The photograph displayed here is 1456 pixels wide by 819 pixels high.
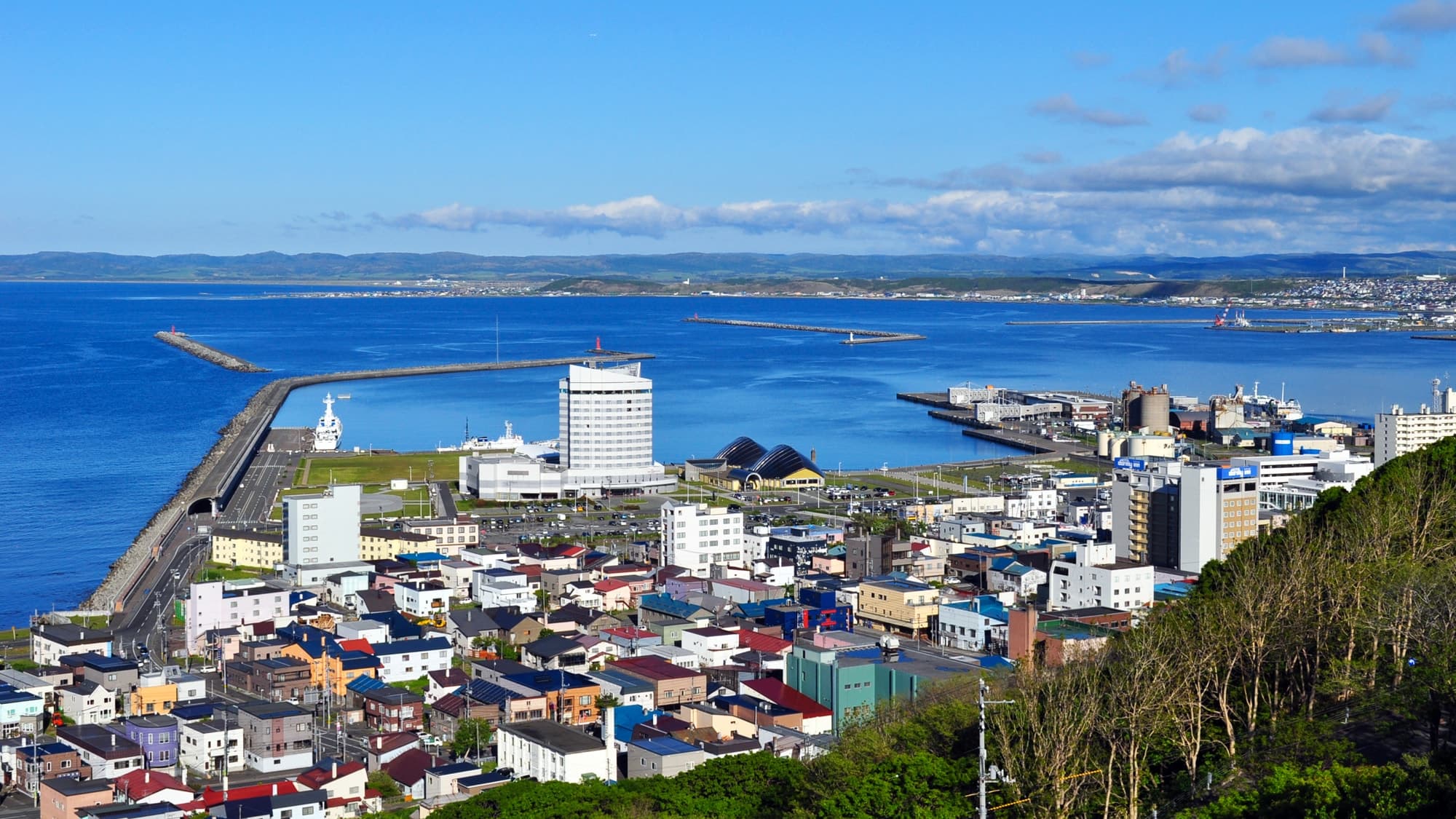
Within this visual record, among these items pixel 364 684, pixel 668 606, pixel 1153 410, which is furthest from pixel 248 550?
pixel 1153 410

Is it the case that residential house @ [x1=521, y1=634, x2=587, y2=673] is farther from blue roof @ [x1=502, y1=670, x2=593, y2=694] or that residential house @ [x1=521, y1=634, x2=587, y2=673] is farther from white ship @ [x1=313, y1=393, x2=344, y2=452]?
white ship @ [x1=313, y1=393, x2=344, y2=452]

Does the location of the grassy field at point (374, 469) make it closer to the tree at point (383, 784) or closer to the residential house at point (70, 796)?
the tree at point (383, 784)

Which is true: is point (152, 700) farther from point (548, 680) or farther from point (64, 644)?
point (548, 680)

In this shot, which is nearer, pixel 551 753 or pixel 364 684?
pixel 551 753

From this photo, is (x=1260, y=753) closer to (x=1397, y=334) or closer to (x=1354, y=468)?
(x=1354, y=468)

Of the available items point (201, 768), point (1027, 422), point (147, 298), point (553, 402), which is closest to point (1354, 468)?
point (1027, 422)
